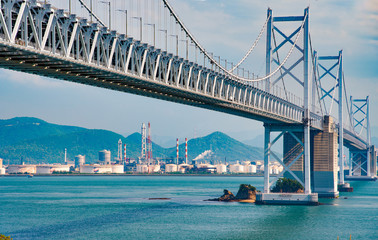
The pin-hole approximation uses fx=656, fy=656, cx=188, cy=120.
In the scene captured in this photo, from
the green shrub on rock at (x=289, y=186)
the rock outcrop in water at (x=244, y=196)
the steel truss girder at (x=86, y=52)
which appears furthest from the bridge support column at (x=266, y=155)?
the steel truss girder at (x=86, y=52)

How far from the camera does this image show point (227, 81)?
5622cm

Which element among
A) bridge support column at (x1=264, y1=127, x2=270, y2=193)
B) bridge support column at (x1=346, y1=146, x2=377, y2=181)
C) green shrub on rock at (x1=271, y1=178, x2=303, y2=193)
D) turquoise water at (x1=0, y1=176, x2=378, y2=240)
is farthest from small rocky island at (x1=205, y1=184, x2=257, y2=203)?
bridge support column at (x1=346, y1=146, x2=377, y2=181)

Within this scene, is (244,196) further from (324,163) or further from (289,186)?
(324,163)

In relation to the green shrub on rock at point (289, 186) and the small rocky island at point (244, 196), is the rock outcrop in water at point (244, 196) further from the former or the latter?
the green shrub on rock at point (289, 186)

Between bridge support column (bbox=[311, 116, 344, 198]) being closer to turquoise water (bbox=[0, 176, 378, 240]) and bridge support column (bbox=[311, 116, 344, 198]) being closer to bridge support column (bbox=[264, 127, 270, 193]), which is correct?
turquoise water (bbox=[0, 176, 378, 240])

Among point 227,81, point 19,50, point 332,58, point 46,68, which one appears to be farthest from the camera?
point 332,58

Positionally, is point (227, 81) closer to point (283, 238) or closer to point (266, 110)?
point (266, 110)

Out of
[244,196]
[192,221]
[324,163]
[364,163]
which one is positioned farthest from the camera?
[364,163]

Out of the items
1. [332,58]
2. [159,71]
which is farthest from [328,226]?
[332,58]

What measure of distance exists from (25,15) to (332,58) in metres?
87.7

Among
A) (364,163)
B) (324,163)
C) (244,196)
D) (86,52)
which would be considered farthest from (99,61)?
(364,163)

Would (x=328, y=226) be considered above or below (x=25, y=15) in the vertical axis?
below

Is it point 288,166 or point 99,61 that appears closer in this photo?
point 99,61

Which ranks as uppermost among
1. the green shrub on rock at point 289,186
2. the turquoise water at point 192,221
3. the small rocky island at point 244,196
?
the green shrub on rock at point 289,186
